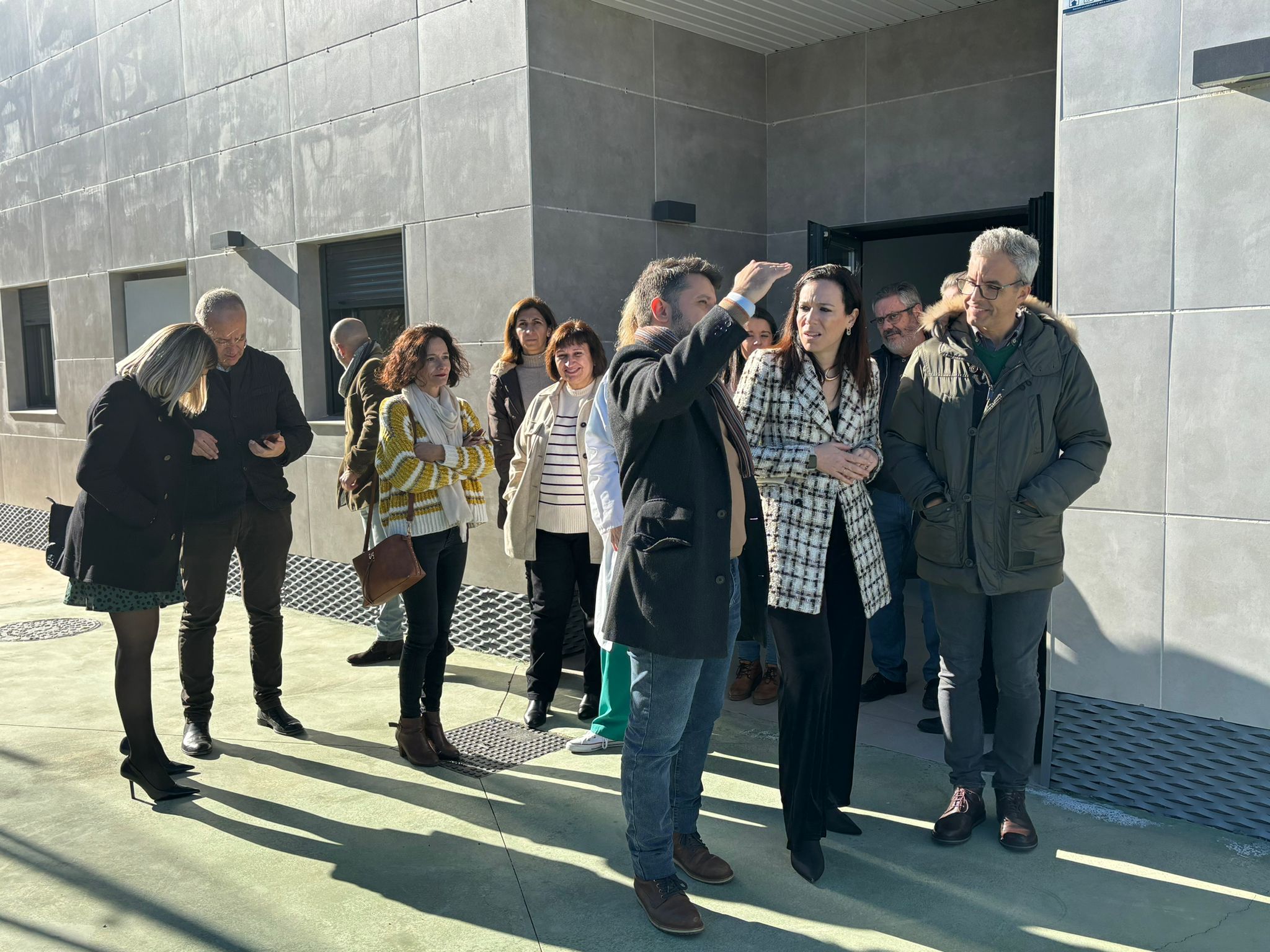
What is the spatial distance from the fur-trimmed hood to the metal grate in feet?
4.79

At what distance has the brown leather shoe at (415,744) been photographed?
15.7 ft

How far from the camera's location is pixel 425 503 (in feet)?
15.6

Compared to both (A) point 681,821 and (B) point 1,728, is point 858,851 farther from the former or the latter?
(B) point 1,728

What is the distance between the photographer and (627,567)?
3.28 m

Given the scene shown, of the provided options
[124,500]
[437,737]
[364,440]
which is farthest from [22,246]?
[437,737]

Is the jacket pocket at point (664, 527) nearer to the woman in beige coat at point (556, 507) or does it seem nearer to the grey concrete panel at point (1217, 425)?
the woman in beige coat at point (556, 507)

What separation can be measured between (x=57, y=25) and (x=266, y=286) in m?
4.22

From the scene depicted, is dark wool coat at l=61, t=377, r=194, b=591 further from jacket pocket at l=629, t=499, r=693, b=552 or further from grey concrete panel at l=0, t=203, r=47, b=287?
grey concrete panel at l=0, t=203, r=47, b=287

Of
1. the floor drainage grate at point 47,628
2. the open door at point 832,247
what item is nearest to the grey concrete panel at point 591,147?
the open door at point 832,247

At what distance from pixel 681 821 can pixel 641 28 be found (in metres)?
4.75

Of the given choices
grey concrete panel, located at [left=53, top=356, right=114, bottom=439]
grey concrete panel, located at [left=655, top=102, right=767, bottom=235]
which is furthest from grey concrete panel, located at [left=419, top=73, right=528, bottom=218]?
grey concrete panel, located at [left=53, top=356, right=114, bottom=439]

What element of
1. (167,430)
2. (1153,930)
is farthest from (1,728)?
(1153,930)

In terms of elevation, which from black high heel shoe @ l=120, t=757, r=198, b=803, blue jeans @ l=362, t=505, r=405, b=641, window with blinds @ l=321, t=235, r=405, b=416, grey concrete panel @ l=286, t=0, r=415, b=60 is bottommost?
black high heel shoe @ l=120, t=757, r=198, b=803

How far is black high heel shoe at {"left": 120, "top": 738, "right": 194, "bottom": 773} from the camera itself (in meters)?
4.54
